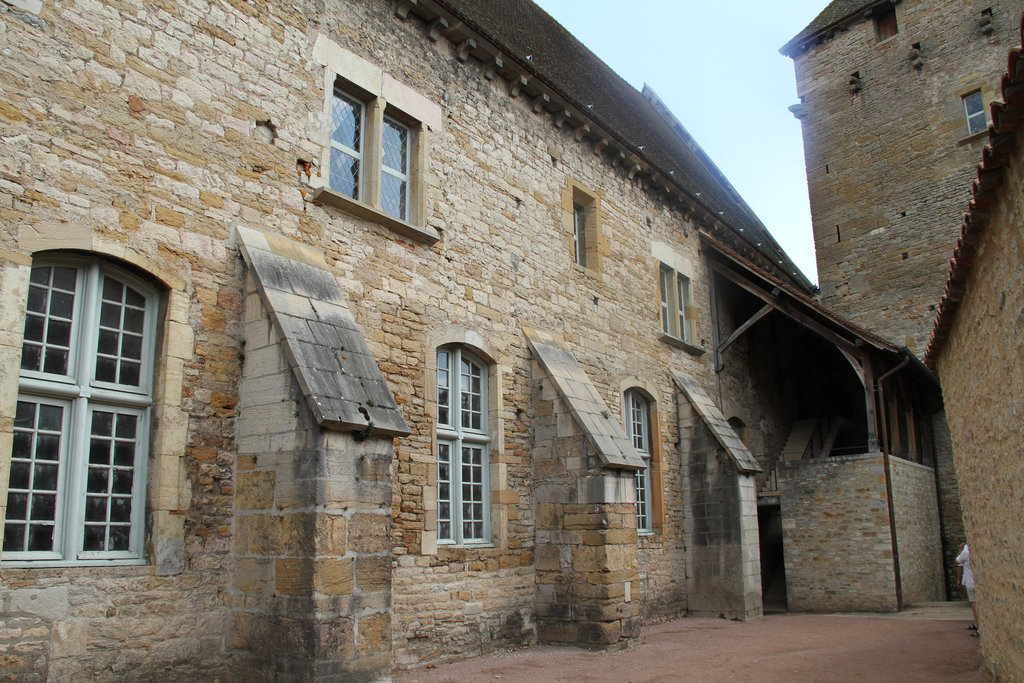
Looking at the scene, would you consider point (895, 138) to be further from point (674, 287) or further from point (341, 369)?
point (341, 369)

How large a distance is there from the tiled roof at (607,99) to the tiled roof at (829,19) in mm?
3508

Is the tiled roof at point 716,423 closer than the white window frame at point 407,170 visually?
Result: No

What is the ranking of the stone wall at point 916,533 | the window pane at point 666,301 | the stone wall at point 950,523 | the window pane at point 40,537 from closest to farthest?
the window pane at point 40,537
the stone wall at point 916,533
the window pane at point 666,301
the stone wall at point 950,523

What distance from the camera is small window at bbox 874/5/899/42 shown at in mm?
19172

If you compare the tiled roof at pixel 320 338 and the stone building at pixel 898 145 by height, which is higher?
the stone building at pixel 898 145

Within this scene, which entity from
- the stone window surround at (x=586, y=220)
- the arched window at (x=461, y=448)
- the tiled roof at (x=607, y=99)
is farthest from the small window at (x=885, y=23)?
the arched window at (x=461, y=448)

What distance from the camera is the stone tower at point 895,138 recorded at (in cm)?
1744

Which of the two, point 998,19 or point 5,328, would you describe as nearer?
point 5,328

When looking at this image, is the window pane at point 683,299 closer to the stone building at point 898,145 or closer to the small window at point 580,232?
the small window at point 580,232

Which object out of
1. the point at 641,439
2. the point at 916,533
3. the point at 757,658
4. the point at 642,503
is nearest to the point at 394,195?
the point at 641,439

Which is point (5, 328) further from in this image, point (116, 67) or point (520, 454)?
point (520, 454)

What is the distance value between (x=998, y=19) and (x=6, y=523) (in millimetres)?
20244

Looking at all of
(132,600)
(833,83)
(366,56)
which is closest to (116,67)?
(366,56)

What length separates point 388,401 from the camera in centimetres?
641
